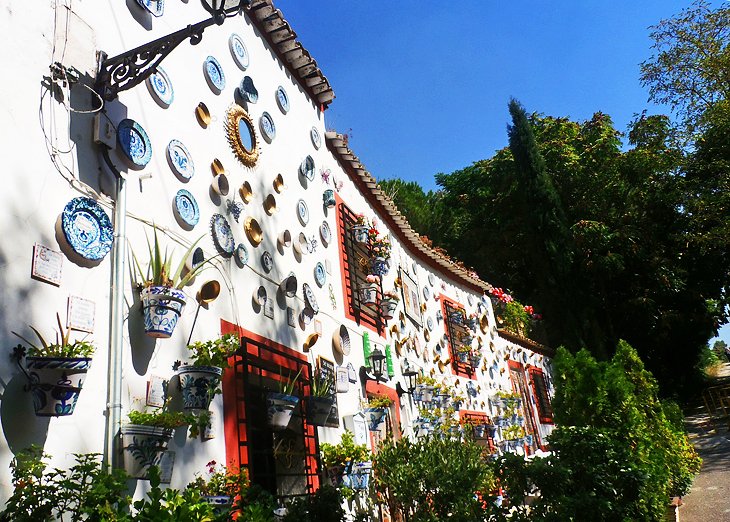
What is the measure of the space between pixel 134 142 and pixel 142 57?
0.57 metres

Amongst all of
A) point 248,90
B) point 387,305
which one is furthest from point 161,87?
point 387,305

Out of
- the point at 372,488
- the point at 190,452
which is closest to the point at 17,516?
the point at 190,452

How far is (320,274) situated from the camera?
6.63 meters

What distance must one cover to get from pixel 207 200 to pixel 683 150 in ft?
50.9

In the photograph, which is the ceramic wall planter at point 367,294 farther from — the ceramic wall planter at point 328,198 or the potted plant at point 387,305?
the ceramic wall planter at point 328,198

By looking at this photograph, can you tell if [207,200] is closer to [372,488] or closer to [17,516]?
[17,516]

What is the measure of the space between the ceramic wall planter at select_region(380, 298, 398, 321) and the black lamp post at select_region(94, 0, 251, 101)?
16.7ft

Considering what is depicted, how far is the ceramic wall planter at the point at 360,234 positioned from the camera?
322 inches

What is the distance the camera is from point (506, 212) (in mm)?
21094

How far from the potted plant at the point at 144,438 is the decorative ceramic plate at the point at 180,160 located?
190cm

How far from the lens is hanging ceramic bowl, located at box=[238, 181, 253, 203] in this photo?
524cm

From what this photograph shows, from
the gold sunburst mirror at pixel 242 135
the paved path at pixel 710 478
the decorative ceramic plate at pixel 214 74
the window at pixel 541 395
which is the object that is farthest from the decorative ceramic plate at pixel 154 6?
the window at pixel 541 395

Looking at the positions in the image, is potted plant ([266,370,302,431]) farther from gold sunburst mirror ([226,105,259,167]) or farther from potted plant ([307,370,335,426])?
gold sunburst mirror ([226,105,259,167])

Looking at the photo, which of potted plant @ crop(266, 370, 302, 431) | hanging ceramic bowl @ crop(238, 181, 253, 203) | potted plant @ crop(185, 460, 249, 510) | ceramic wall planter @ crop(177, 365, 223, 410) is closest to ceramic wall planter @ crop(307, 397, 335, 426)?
potted plant @ crop(266, 370, 302, 431)
